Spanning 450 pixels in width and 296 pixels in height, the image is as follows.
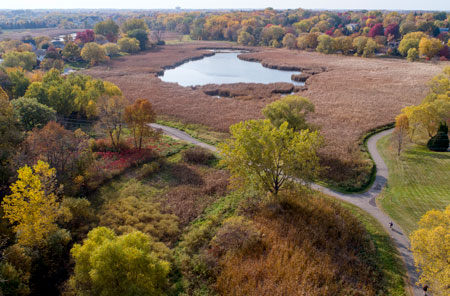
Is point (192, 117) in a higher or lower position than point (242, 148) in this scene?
lower

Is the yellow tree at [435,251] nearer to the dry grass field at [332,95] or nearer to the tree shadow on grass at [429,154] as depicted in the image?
the dry grass field at [332,95]

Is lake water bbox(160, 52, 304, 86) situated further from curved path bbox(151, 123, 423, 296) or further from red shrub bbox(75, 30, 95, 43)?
red shrub bbox(75, 30, 95, 43)

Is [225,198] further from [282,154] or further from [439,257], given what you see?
[439,257]

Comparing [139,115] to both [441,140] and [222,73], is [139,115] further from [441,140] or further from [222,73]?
[222,73]

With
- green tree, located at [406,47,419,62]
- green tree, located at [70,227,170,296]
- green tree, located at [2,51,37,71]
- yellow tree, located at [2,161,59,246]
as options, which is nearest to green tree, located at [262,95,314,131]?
green tree, located at [70,227,170,296]

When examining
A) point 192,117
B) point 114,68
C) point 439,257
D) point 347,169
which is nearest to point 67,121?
point 192,117

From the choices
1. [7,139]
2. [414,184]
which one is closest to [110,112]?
[7,139]
